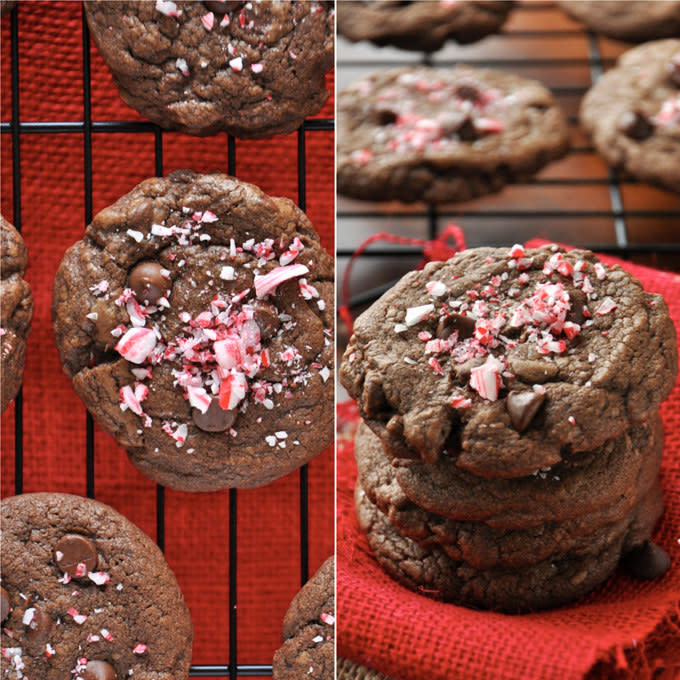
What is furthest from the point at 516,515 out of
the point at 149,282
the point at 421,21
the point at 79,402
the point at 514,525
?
the point at 421,21

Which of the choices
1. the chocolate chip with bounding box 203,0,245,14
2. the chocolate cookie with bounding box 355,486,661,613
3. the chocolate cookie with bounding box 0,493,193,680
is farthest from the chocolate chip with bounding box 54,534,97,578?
the chocolate chip with bounding box 203,0,245,14

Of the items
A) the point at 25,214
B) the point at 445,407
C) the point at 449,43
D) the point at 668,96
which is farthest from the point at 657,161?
the point at 25,214

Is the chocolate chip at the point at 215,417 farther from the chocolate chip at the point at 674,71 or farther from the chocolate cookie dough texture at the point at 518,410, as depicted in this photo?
the chocolate chip at the point at 674,71

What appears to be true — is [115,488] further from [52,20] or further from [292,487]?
[52,20]

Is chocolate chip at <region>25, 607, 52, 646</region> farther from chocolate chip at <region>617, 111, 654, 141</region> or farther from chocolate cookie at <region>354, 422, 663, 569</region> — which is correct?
chocolate chip at <region>617, 111, 654, 141</region>

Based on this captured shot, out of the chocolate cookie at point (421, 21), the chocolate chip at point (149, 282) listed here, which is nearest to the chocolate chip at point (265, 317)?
the chocolate chip at point (149, 282)

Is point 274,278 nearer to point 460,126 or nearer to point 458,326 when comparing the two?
point 458,326
